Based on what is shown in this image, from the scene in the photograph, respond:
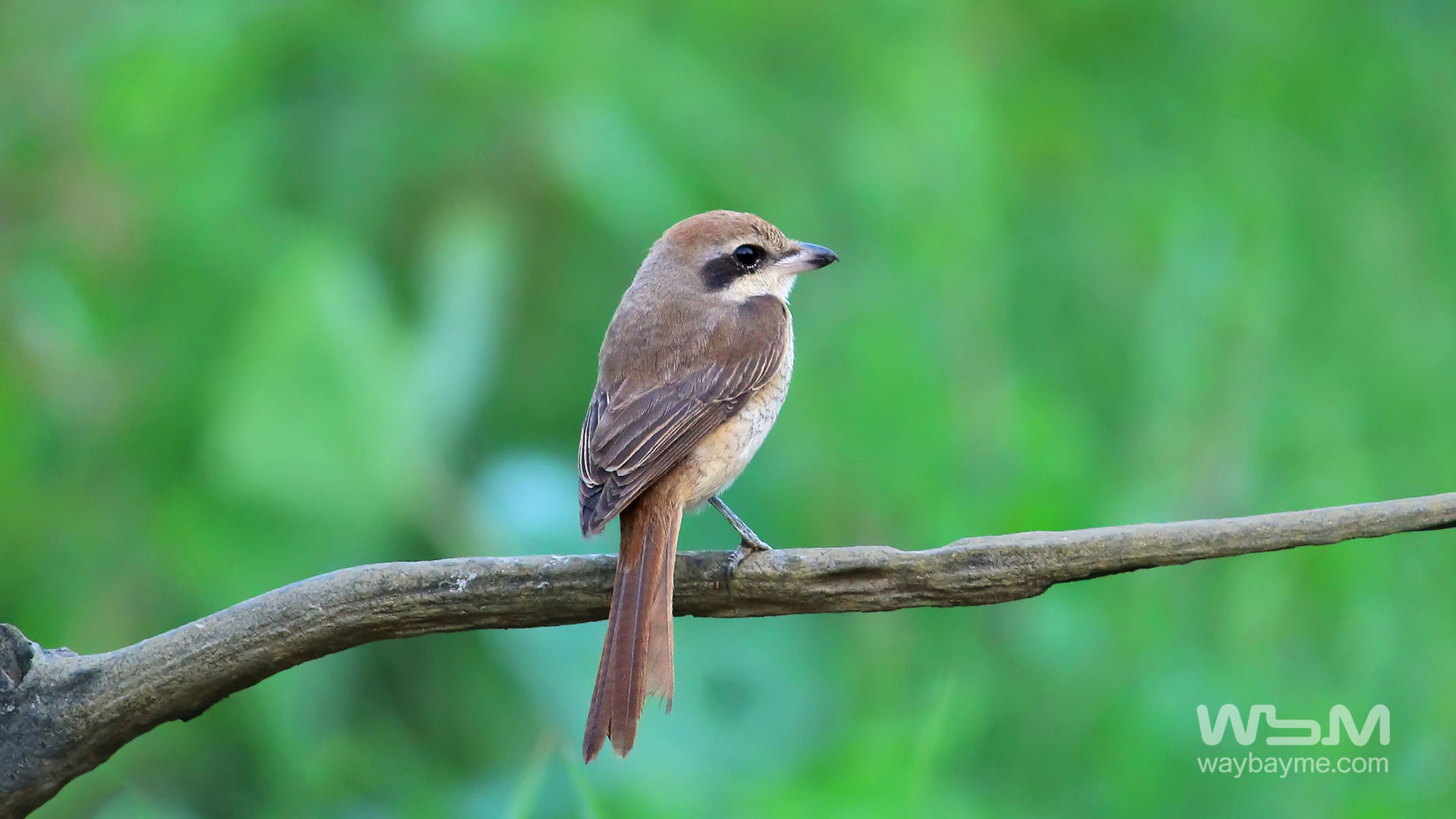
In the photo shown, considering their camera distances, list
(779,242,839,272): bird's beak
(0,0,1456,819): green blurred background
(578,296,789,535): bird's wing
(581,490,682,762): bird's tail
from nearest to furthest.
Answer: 1. (581,490,682,762): bird's tail
2. (578,296,789,535): bird's wing
3. (0,0,1456,819): green blurred background
4. (779,242,839,272): bird's beak

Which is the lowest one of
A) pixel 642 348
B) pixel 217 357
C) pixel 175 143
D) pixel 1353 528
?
pixel 1353 528

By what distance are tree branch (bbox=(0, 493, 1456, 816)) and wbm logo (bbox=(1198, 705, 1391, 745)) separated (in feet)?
3.90

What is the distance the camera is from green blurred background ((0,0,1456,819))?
10.5ft

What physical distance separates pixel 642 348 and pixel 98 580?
61.1 inches

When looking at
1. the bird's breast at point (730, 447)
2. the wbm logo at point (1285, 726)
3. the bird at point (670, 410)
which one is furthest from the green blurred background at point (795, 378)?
the bird's breast at point (730, 447)

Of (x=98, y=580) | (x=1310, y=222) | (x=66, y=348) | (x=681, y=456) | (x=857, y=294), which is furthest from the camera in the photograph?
(x=1310, y=222)

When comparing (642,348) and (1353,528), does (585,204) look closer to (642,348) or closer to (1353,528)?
(642,348)

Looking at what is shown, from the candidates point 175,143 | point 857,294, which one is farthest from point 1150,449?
point 175,143

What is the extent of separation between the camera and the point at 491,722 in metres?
3.51

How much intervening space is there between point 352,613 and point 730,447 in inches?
40.8

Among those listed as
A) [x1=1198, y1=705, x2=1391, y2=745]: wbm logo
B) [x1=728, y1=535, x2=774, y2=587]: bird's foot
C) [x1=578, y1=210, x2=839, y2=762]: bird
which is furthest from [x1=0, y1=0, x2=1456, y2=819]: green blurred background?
[x1=728, y1=535, x2=774, y2=587]: bird's foot

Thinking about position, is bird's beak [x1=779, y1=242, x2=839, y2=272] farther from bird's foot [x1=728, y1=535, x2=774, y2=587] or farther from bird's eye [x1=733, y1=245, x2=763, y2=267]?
bird's foot [x1=728, y1=535, x2=774, y2=587]

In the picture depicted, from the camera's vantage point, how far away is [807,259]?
3.32 m

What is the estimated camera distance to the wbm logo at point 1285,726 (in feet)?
9.55
